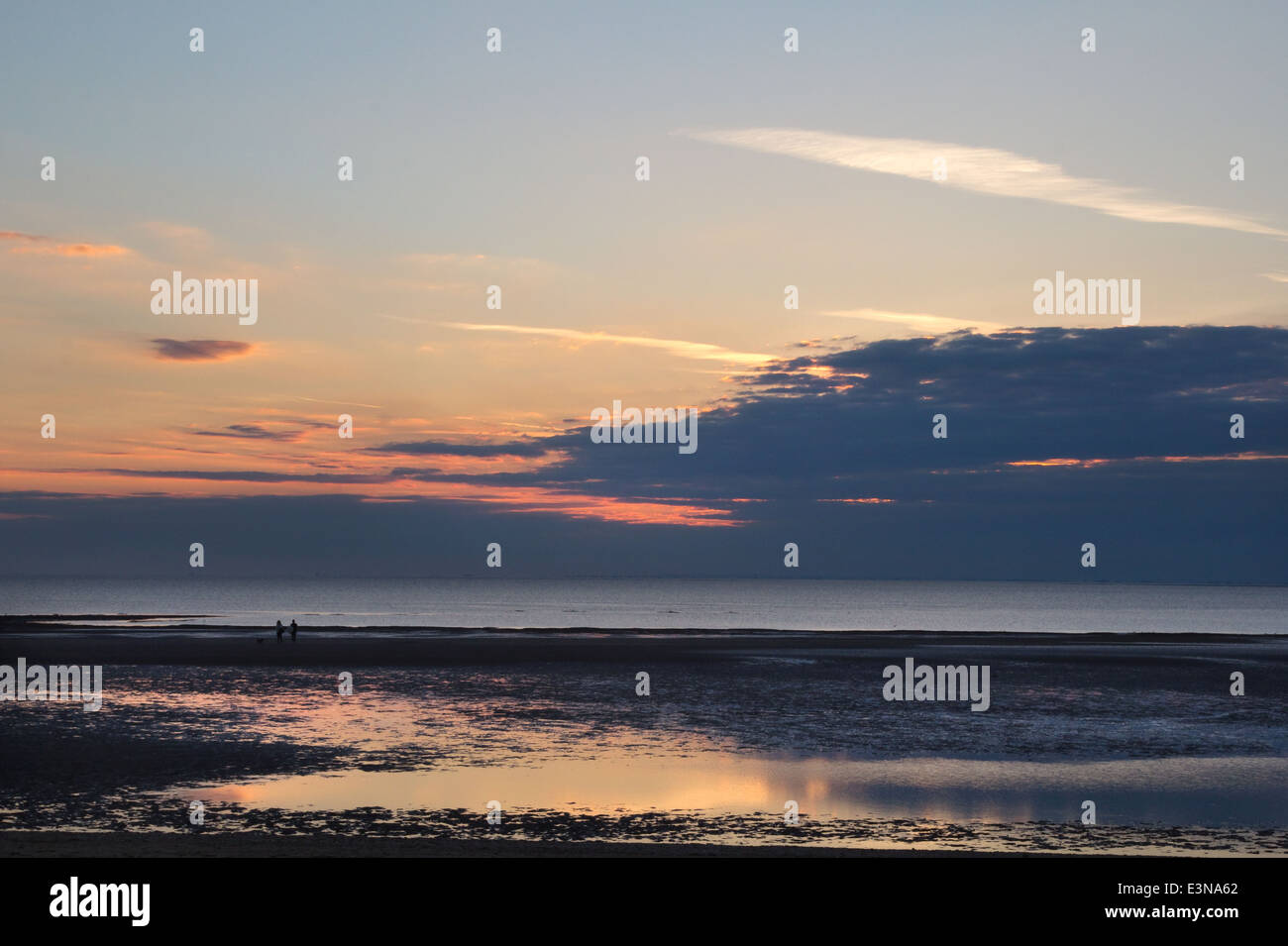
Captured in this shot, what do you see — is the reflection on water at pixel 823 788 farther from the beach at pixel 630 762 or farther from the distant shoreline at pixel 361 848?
the distant shoreline at pixel 361 848

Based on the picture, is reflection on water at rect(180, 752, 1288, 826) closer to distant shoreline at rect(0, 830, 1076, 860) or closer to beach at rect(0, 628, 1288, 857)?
beach at rect(0, 628, 1288, 857)

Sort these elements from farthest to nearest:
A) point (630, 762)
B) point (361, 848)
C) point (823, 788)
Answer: point (630, 762) < point (823, 788) < point (361, 848)

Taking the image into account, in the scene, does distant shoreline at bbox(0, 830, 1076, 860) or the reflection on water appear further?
the reflection on water

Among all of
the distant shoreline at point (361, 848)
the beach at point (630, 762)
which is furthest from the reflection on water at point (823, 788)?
the distant shoreline at point (361, 848)

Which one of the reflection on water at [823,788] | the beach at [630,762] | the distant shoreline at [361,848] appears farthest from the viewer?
the reflection on water at [823,788]

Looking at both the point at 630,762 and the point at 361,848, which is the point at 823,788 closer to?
the point at 630,762

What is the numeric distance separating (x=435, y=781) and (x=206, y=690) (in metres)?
19.9

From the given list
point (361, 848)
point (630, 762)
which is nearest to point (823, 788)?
point (630, 762)

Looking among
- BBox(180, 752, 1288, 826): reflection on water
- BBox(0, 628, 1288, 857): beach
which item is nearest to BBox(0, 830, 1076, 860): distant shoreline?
BBox(0, 628, 1288, 857): beach

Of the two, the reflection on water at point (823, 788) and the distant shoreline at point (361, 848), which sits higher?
the distant shoreline at point (361, 848)

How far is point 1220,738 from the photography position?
2967cm
